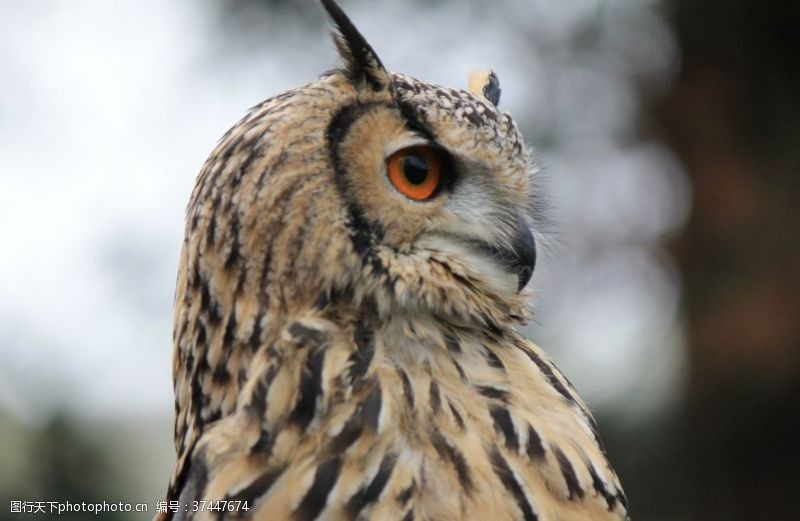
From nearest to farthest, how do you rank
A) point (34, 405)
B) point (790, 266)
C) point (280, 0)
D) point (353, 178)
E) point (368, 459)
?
point (368, 459)
point (353, 178)
point (34, 405)
point (790, 266)
point (280, 0)

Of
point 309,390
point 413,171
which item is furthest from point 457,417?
point 413,171

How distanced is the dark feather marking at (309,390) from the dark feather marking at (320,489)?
0.09 meters

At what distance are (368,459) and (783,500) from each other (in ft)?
12.4

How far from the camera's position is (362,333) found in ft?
6.36

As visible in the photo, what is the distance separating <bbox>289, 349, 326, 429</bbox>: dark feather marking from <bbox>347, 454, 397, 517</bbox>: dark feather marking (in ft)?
0.52

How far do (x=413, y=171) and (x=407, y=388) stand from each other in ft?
1.41

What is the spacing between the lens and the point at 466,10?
609 cm

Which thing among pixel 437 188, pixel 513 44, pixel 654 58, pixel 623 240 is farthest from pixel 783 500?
pixel 437 188

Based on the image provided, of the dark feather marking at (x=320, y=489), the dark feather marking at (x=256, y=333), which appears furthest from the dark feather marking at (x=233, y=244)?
the dark feather marking at (x=320, y=489)

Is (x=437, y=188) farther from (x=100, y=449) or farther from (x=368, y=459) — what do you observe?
(x=100, y=449)

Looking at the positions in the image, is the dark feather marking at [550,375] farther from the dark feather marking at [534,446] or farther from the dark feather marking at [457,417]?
the dark feather marking at [457,417]

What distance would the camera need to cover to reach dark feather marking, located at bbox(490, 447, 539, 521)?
179 centimetres

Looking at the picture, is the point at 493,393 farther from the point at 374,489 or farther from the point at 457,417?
the point at 374,489

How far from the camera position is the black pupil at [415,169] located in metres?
1.97
